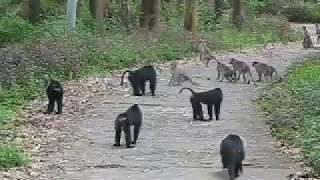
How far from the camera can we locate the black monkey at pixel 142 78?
18391 millimetres

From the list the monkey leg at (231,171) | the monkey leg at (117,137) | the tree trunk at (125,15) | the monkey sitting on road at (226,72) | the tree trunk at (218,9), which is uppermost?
the tree trunk at (218,9)

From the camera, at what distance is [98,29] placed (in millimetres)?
28781

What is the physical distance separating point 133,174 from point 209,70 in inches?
600

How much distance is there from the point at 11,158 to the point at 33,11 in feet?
72.4

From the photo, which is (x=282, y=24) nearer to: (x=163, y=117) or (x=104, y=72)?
(x=104, y=72)

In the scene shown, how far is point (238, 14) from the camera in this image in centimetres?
3981

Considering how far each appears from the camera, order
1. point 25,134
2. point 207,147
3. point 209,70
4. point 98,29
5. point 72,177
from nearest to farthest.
Result: point 72,177 → point 207,147 → point 25,134 → point 209,70 → point 98,29

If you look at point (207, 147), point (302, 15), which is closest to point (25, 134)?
point (207, 147)

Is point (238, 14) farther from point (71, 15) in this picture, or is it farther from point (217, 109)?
point (217, 109)

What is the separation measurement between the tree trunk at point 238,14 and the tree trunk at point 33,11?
11290 millimetres

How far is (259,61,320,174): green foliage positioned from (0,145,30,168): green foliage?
4.07 metres

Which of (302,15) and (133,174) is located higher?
(302,15)

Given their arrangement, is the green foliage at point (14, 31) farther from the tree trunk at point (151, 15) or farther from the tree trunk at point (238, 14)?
the tree trunk at point (238, 14)

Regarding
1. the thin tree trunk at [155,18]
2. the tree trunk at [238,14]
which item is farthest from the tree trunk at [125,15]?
the tree trunk at [238,14]
